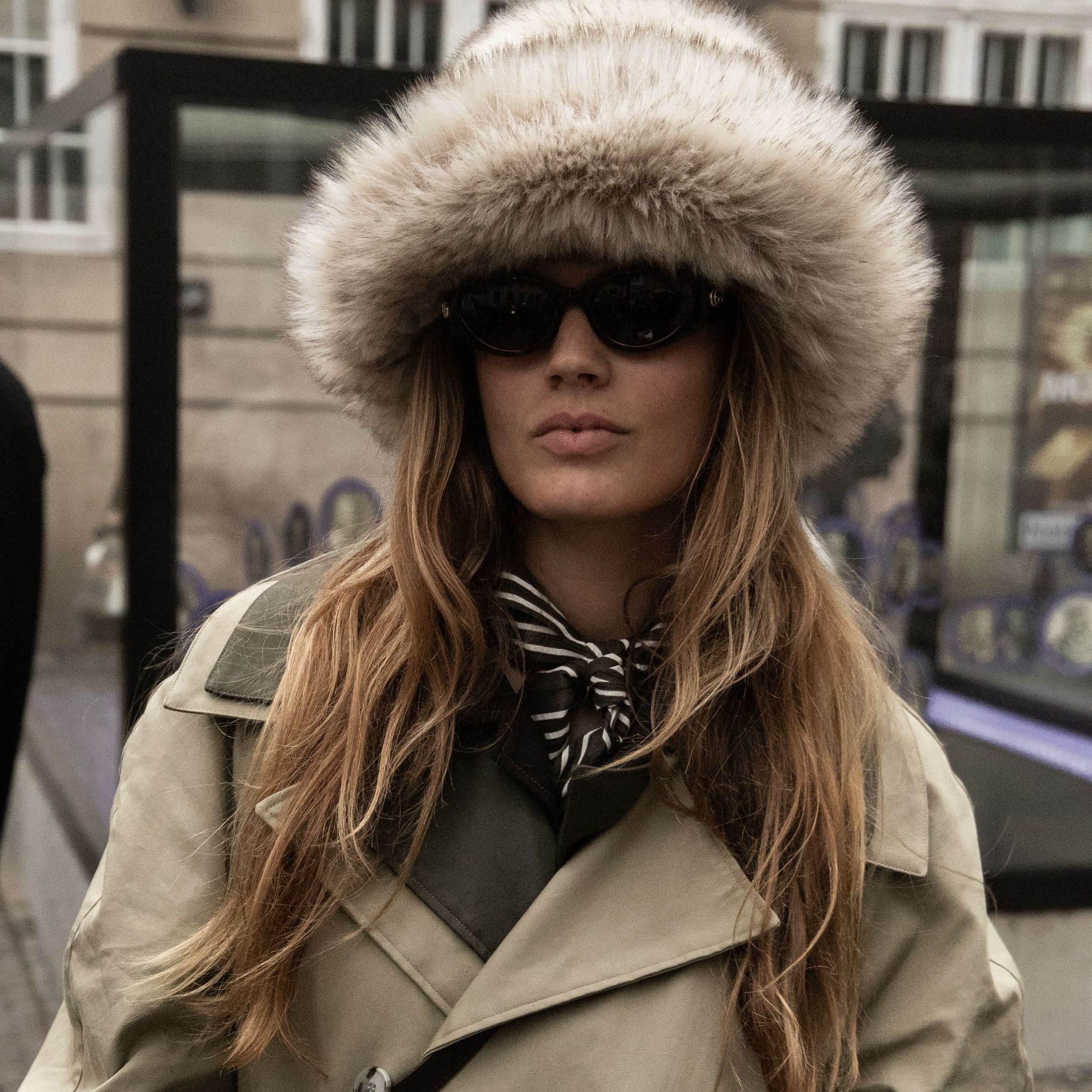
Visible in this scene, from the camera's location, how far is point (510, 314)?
1.67m

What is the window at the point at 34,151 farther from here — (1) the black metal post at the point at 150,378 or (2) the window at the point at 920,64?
(2) the window at the point at 920,64

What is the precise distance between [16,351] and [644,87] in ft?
13.0

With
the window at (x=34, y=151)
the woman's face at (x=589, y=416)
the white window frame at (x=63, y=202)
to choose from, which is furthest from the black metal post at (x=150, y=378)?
the woman's face at (x=589, y=416)

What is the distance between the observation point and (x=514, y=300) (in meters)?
1.66

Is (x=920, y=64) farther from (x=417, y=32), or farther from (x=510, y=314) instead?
(x=510, y=314)

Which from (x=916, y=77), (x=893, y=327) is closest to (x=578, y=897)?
(x=893, y=327)

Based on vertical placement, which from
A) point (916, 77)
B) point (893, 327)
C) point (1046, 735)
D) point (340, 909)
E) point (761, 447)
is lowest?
point (1046, 735)

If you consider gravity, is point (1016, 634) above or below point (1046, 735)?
above

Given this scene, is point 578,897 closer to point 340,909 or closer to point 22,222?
point 340,909

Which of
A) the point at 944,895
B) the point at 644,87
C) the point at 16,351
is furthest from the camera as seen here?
the point at 16,351

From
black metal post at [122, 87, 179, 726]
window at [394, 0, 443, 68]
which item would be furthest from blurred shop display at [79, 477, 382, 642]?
window at [394, 0, 443, 68]

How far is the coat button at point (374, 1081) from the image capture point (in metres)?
1.53

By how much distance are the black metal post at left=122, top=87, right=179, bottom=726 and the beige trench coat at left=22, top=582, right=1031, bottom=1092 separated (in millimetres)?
1956

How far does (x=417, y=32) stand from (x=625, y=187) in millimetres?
6095
